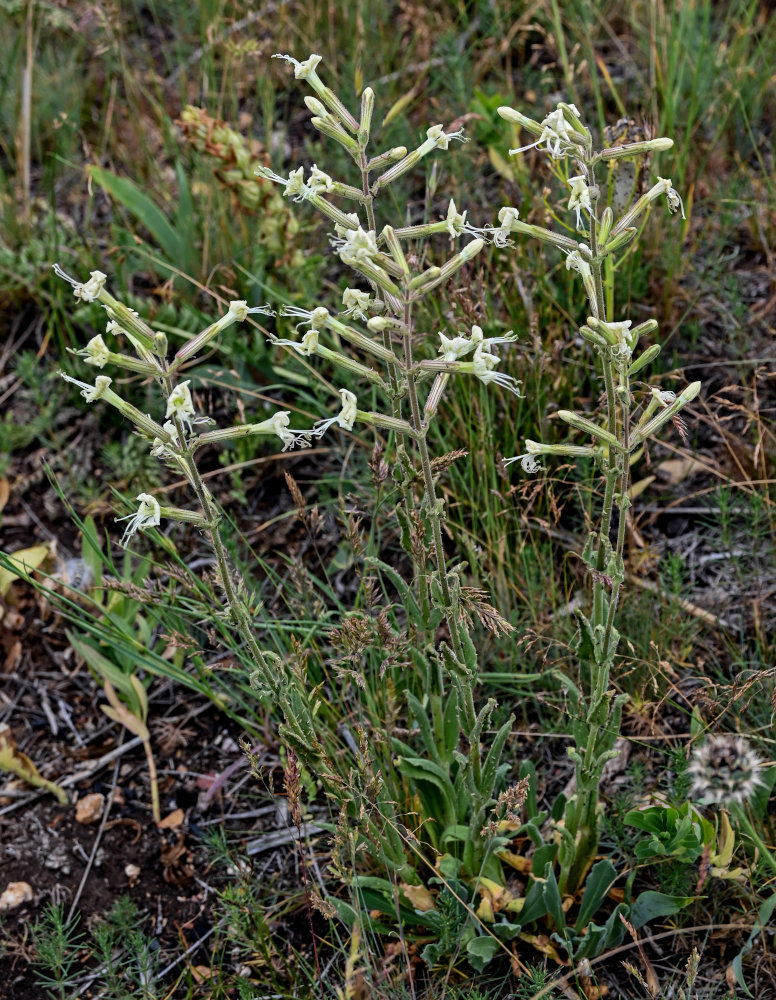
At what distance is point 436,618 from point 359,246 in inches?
35.3

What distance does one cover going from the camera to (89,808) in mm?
2727

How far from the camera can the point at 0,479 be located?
3.35 m

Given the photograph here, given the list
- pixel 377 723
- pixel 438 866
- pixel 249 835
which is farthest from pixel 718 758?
pixel 249 835

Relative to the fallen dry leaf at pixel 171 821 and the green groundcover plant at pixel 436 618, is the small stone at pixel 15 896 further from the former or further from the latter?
the green groundcover plant at pixel 436 618

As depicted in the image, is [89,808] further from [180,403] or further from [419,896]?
[180,403]

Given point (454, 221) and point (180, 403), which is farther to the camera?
point (454, 221)

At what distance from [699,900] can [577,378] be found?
1.66m

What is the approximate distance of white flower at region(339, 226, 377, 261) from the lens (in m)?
1.47

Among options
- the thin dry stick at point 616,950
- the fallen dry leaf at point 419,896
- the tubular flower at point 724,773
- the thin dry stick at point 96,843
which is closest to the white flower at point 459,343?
the tubular flower at point 724,773

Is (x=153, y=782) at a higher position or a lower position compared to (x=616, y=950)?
lower

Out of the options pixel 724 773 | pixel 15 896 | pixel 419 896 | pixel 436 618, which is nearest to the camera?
pixel 724 773

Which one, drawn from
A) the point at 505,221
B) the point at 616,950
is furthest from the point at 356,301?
the point at 616,950

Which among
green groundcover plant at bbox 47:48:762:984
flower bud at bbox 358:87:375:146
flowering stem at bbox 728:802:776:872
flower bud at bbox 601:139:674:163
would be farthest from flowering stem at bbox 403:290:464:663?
flowering stem at bbox 728:802:776:872

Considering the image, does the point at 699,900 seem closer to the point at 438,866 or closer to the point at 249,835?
the point at 438,866
